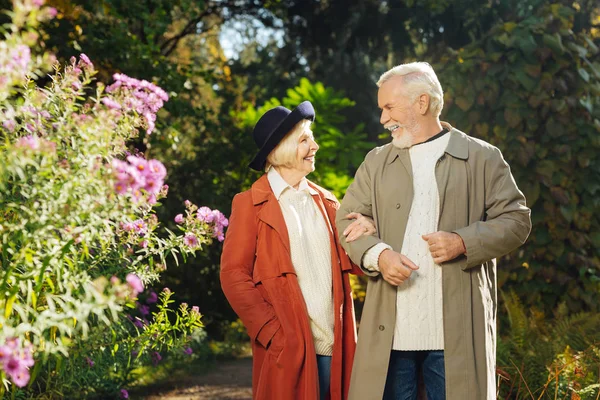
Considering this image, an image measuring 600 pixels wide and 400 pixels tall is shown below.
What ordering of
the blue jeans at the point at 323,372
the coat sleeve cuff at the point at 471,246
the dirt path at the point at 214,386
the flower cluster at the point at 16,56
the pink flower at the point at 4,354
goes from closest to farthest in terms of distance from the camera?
the pink flower at the point at 4,354 < the flower cluster at the point at 16,56 < the coat sleeve cuff at the point at 471,246 < the blue jeans at the point at 323,372 < the dirt path at the point at 214,386

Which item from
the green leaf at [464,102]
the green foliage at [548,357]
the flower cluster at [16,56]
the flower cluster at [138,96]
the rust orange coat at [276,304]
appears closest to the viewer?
the flower cluster at [16,56]

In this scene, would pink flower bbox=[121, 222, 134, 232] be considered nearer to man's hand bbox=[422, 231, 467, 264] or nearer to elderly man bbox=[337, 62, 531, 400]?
elderly man bbox=[337, 62, 531, 400]

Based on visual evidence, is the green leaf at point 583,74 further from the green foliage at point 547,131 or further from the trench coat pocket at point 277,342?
the trench coat pocket at point 277,342

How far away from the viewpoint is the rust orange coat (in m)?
3.16

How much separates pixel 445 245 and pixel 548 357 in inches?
71.8

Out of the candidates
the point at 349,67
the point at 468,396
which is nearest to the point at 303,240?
the point at 468,396

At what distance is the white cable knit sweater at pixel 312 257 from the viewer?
3238 mm

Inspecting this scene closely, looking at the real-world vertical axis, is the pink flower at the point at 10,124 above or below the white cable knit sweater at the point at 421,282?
above

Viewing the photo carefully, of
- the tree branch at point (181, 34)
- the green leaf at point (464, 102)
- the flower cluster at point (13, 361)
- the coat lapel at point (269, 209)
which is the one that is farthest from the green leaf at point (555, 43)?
the flower cluster at point (13, 361)

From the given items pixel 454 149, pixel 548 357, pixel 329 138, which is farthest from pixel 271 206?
pixel 329 138

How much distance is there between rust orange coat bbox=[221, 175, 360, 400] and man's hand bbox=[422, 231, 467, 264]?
0.56 m

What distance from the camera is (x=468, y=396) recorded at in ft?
9.26

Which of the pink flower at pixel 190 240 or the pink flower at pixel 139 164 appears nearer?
the pink flower at pixel 139 164

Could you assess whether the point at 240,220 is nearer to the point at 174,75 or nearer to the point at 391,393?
Result: the point at 391,393
